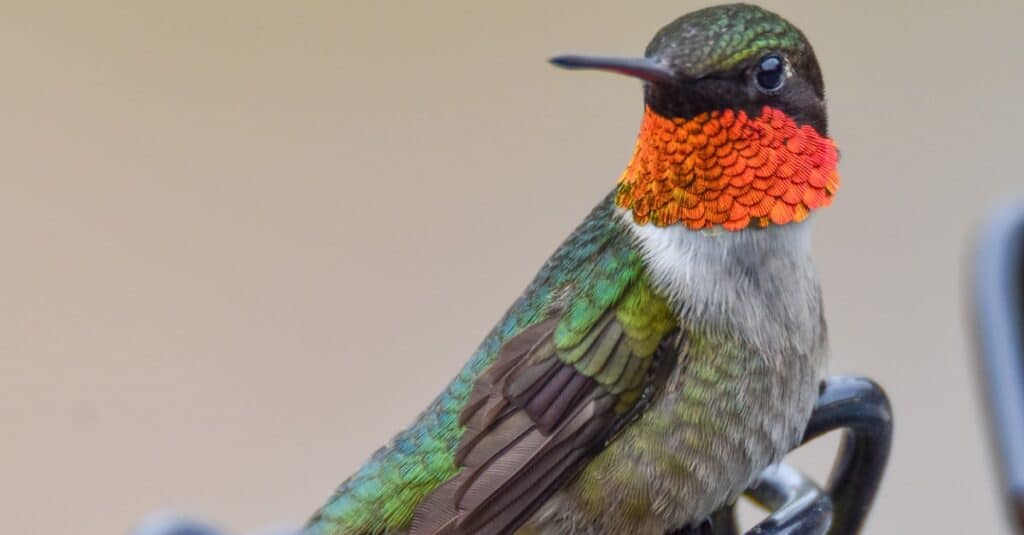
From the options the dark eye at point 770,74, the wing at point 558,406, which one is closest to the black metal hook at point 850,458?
the wing at point 558,406

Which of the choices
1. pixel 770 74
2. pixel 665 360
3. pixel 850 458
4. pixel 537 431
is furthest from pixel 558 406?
pixel 770 74

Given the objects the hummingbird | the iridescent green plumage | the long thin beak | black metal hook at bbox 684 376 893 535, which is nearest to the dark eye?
the hummingbird

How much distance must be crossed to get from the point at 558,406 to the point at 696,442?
174mm

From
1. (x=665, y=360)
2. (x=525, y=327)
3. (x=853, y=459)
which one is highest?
(x=525, y=327)

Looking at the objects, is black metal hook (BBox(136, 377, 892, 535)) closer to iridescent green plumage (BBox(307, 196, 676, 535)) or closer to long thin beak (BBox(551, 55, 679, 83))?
iridescent green plumage (BBox(307, 196, 676, 535))

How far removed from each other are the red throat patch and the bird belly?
0.16 m

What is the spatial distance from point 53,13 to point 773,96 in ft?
A: 9.90

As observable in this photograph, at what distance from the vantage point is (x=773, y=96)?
1.66 meters

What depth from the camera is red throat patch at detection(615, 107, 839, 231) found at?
1.65 meters

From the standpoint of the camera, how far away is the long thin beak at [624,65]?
55.2 inches

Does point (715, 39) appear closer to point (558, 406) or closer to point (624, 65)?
point (624, 65)

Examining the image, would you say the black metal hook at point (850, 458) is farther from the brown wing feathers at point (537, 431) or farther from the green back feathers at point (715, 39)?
the green back feathers at point (715, 39)

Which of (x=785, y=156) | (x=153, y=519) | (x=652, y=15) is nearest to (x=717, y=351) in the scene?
(x=785, y=156)

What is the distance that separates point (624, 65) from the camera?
4.88ft
